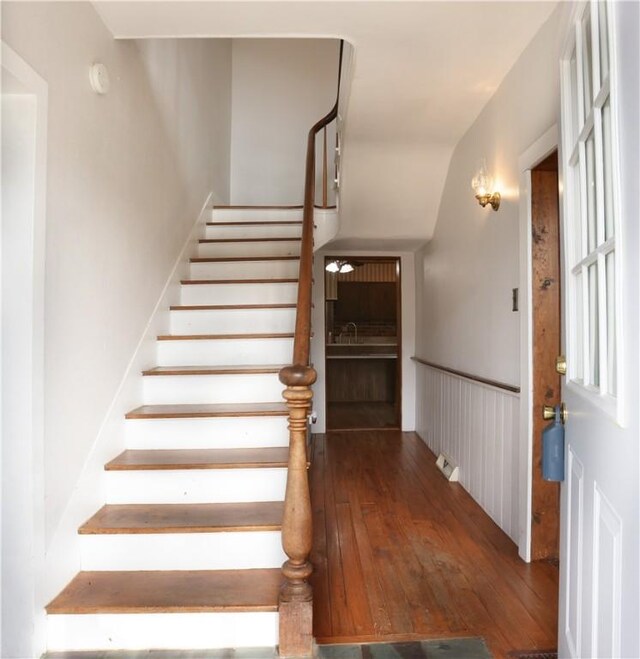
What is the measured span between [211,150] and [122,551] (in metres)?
3.72

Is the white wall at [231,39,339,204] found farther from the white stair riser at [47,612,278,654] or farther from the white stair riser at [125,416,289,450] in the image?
the white stair riser at [47,612,278,654]

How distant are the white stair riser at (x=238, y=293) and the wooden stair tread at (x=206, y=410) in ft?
3.02

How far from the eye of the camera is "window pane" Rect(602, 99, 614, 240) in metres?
0.97

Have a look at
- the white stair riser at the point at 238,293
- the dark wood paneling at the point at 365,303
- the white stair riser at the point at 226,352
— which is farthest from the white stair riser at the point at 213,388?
the dark wood paneling at the point at 365,303

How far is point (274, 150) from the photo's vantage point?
573cm

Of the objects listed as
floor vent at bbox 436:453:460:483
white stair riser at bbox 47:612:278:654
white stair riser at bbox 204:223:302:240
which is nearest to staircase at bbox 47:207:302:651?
white stair riser at bbox 47:612:278:654

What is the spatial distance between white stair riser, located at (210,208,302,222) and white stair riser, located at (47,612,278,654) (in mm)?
3405

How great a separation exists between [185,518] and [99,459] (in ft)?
1.48

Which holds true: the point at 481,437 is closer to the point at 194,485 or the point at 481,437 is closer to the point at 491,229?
the point at 491,229

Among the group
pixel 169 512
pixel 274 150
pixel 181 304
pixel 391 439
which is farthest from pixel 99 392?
pixel 274 150

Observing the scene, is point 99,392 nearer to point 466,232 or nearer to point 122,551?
point 122,551

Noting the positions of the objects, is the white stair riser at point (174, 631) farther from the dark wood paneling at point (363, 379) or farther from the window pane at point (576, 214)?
the dark wood paneling at point (363, 379)

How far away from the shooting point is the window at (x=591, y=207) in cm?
98

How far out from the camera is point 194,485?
205cm
